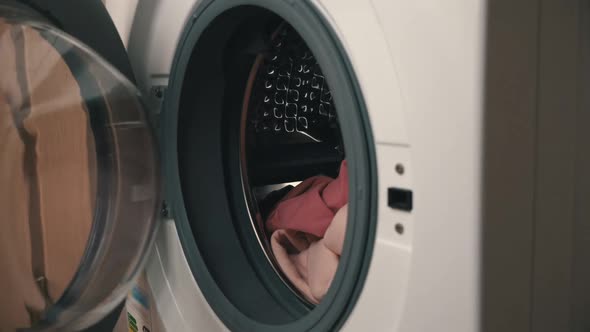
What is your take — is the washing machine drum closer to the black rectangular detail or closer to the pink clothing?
the pink clothing

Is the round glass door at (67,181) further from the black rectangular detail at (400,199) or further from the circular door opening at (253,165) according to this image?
the black rectangular detail at (400,199)

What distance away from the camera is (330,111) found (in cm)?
113

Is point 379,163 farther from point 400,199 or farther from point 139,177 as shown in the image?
point 139,177

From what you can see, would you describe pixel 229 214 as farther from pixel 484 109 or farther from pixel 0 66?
pixel 484 109

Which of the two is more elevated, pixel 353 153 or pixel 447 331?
pixel 353 153

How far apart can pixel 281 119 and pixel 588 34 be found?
2.19 feet

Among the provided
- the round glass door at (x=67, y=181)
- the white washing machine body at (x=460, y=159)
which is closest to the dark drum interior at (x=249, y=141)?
the round glass door at (x=67, y=181)

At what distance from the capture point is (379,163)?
0.57 m

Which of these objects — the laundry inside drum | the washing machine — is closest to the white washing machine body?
the washing machine

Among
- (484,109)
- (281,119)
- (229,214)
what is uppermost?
(484,109)

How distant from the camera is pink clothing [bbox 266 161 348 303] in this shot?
88 centimetres

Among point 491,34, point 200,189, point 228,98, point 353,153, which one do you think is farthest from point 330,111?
point 491,34

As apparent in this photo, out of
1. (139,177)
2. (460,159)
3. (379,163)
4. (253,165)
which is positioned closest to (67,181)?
(139,177)

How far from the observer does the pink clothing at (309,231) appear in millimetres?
881
